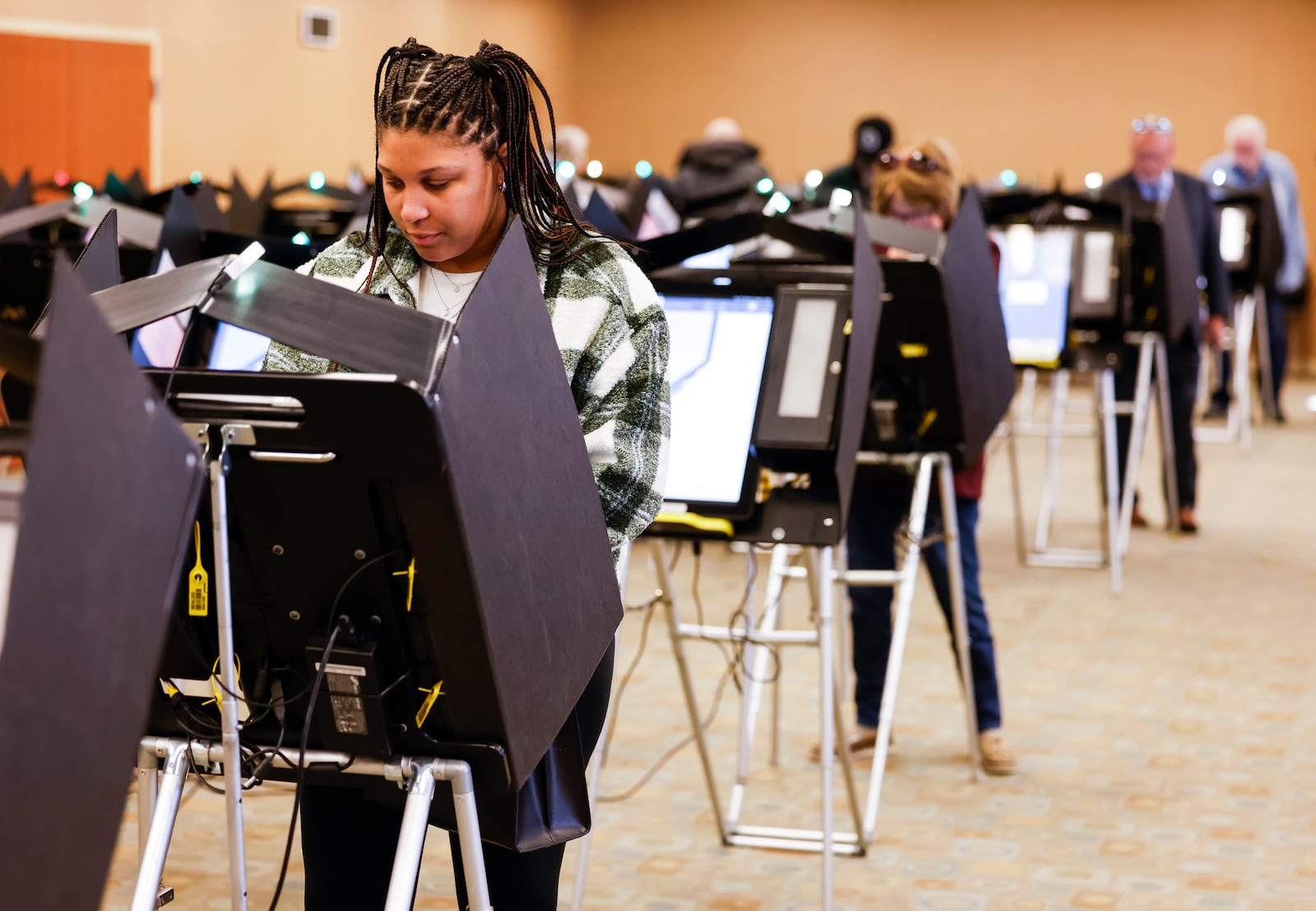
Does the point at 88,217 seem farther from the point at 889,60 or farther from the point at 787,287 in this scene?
the point at 889,60

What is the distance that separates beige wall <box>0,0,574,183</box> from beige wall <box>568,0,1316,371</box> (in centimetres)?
268

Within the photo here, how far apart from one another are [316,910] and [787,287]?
1571 mm

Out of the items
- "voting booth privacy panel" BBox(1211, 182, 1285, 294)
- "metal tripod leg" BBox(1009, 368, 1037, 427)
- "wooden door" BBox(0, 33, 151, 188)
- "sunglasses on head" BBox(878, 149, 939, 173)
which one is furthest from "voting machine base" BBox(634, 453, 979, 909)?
"wooden door" BBox(0, 33, 151, 188)

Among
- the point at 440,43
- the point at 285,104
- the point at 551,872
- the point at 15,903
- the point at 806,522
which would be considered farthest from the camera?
the point at 440,43

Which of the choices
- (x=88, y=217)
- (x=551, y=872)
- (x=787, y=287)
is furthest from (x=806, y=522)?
(x=88, y=217)

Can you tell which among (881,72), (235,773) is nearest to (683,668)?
(235,773)

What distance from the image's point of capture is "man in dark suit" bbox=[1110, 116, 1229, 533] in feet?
21.9

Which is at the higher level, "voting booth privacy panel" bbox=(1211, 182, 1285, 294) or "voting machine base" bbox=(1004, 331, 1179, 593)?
"voting booth privacy panel" bbox=(1211, 182, 1285, 294)

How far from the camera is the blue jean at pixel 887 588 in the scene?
13.0ft

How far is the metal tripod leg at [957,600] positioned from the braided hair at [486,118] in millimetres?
2047

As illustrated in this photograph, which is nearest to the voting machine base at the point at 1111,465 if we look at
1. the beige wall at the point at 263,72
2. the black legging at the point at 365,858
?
the black legging at the point at 365,858

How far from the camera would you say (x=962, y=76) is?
578 inches

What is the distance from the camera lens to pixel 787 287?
2996 mm

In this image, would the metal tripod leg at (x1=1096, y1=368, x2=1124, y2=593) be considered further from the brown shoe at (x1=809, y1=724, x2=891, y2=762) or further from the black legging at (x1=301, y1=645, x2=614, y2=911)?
the black legging at (x1=301, y1=645, x2=614, y2=911)
